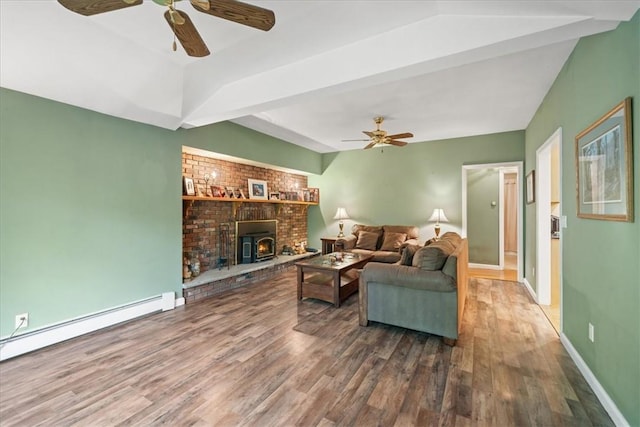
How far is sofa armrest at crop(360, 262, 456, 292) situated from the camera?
8.74 ft

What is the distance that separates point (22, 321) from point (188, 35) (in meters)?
2.96

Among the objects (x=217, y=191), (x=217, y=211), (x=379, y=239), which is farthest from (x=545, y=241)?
(x=217, y=211)

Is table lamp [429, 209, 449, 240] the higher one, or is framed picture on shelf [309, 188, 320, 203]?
framed picture on shelf [309, 188, 320, 203]

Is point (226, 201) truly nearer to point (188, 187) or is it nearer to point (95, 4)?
point (188, 187)

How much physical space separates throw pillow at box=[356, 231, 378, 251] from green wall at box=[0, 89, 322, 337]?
345cm

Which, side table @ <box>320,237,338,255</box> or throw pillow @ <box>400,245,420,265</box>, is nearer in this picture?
throw pillow @ <box>400,245,420,265</box>

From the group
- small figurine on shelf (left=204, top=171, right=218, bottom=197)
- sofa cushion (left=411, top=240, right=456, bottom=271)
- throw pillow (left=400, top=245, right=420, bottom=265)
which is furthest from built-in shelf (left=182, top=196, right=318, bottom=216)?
sofa cushion (left=411, top=240, right=456, bottom=271)

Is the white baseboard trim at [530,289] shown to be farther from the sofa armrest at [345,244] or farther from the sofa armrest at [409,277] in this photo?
the sofa armrest at [345,244]

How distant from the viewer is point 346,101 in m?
3.80

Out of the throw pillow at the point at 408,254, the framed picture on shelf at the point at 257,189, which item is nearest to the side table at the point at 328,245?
the framed picture on shelf at the point at 257,189

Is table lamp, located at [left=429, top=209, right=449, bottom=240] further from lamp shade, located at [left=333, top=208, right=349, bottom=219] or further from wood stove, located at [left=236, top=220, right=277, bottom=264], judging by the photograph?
wood stove, located at [left=236, top=220, right=277, bottom=264]

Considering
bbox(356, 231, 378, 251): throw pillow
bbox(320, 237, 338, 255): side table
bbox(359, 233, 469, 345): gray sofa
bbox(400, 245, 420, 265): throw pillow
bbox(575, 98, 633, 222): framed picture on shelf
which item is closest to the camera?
bbox(575, 98, 633, 222): framed picture on shelf

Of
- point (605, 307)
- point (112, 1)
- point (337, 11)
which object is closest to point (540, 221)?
point (605, 307)

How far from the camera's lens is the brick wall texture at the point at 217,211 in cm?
441
